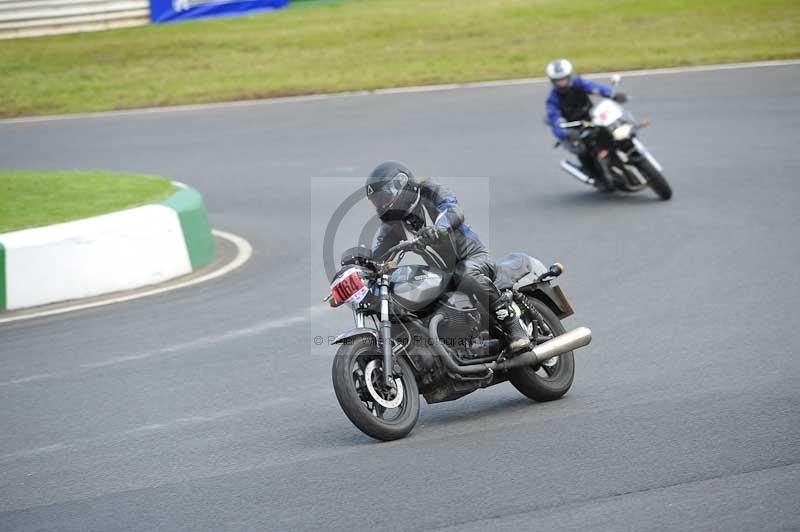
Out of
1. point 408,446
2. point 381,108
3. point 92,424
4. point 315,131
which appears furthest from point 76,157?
point 408,446

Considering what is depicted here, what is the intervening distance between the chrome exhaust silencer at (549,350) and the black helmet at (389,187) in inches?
46.1

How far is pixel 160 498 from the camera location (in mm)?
5844

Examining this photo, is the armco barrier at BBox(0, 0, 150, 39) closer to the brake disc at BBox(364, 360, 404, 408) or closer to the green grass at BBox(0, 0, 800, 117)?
the green grass at BBox(0, 0, 800, 117)

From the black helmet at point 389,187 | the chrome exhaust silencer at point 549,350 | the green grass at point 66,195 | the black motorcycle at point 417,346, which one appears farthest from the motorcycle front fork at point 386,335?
the green grass at point 66,195

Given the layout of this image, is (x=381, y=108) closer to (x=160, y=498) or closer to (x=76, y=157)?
(x=76, y=157)

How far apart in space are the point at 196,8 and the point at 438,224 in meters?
26.4

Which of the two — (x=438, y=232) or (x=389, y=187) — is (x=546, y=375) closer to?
(x=438, y=232)

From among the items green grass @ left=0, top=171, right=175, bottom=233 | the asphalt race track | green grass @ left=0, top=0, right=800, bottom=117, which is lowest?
the asphalt race track

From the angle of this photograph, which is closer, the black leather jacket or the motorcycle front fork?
the motorcycle front fork

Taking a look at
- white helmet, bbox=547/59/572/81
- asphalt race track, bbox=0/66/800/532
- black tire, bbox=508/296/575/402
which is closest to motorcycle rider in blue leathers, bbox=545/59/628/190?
white helmet, bbox=547/59/572/81

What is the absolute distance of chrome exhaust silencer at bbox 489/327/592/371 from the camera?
700 centimetres

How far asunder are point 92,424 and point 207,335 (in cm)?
224

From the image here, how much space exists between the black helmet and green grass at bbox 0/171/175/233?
626cm

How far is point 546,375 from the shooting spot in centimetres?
755
